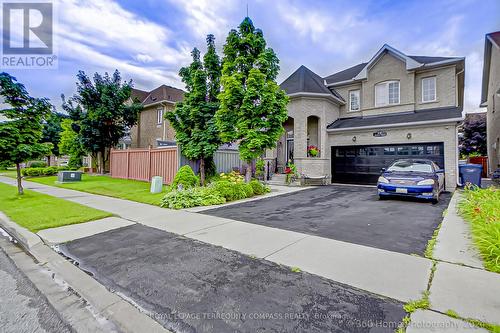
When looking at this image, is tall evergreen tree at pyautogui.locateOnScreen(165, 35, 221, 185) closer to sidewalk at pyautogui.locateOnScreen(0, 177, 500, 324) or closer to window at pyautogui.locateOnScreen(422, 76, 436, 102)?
sidewalk at pyautogui.locateOnScreen(0, 177, 500, 324)

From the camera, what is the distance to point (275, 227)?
18.1 ft

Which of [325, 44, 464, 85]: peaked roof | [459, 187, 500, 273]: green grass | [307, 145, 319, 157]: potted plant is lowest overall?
[459, 187, 500, 273]: green grass

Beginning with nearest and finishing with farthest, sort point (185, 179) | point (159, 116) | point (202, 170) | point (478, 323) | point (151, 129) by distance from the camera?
1. point (478, 323)
2. point (185, 179)
3. point (202, 170)
4. point (159, 116)
5. point (151, 129)

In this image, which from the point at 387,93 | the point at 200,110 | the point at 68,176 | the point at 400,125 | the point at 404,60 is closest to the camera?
the point at 200,110

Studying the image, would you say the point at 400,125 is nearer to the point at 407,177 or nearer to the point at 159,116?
the point at 407,177

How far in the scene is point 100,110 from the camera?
19.5m

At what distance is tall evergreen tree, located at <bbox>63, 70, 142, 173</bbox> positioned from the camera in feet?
64.6

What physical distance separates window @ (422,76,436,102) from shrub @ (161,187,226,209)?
14234mm

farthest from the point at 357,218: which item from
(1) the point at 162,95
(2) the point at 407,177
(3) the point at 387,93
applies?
(1) the point at 162,95

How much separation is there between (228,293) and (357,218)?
465 cm

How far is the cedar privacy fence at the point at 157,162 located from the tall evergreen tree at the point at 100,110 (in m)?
3.53

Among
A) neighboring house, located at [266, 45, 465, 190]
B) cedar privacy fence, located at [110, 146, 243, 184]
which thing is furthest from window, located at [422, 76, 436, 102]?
cedar privacy fence, located at [110, 146, 243, 184]

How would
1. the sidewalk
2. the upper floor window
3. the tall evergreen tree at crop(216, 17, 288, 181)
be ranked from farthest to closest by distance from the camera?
the upper floor window → the tall evergreen tree at crop(216, 17, 288, 181) → the sidewalk

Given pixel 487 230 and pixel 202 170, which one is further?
pixel 202 170
